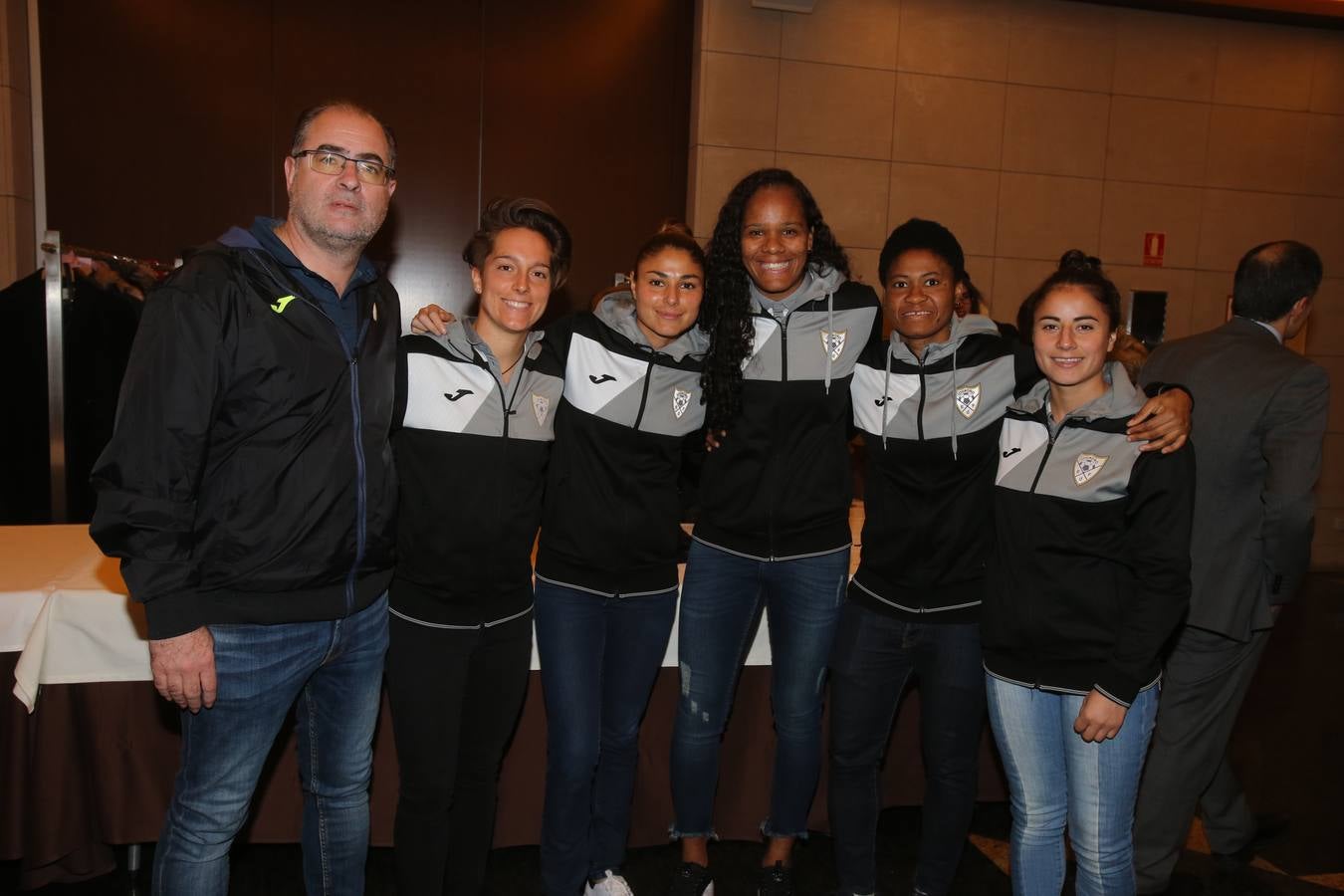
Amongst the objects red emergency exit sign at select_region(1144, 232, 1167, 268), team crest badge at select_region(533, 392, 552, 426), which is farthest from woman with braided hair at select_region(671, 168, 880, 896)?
red emergency exit sign at select_region(1144, 232, 1167, 268)

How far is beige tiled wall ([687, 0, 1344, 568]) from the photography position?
5.59 m

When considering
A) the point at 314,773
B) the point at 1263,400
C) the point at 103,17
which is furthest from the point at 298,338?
the point at 103,17

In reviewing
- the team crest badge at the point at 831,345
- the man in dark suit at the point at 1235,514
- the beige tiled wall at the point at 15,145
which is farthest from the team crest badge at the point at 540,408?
the beige tiled wall at the point at 15,145

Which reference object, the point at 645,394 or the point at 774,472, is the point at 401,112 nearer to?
the point at 645,394

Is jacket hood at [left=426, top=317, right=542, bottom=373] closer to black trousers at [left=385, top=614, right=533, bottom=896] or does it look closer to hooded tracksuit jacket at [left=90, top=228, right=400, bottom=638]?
hooded tracksuit jacket at [left=90, top=228, right=400, bottom=638]

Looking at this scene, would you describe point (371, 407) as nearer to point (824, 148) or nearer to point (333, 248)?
point (333, 248)

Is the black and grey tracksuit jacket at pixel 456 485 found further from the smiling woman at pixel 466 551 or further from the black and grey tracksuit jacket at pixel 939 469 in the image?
the black and grey tracksuit jacket at pixel 939 469

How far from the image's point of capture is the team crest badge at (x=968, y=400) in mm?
2049

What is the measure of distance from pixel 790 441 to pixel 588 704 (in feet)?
2.68

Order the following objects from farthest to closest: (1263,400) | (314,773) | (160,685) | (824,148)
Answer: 1. (824,148)
2. (1263,400)
3. (314,773)
4. (160,685)

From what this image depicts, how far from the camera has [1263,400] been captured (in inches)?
92.0

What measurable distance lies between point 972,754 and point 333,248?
1869 millimetres

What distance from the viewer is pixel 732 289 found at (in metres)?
2.23

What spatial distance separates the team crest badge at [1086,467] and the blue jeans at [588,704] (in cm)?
97
